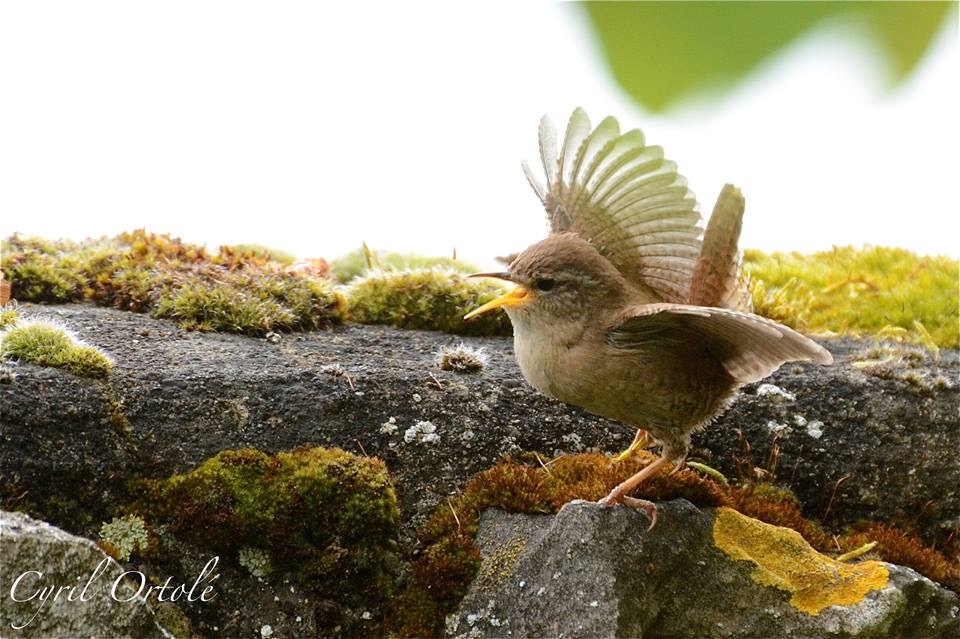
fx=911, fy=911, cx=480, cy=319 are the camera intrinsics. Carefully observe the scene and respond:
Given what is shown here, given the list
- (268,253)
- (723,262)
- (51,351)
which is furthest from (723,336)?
(268,253)

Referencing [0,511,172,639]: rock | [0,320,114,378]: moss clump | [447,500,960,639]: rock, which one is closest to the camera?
[0,511,172,639]: rock

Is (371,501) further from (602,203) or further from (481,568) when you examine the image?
(602,203)

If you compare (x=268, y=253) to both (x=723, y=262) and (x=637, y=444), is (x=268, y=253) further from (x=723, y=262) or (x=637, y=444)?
(x=723, y=262)

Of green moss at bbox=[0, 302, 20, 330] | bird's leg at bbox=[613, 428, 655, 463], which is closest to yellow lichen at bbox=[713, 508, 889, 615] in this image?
bird's leg at bbox=[613, 428, 655, 463]

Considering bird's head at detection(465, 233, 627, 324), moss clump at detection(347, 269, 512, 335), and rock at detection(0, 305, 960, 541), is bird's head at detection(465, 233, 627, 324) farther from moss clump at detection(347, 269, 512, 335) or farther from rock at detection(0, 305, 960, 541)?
moss clump at detection(347, 269, 512, 335)

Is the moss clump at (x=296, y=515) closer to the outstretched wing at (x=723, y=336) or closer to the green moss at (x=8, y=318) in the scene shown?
the green moss at (x=8, y=318)

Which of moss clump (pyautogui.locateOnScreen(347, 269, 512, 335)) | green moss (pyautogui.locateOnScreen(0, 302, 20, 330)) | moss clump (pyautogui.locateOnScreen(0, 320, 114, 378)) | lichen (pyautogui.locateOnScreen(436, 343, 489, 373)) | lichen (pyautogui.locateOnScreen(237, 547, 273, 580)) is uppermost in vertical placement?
moss clump (pyautogui.locateOnScreen(347, 269, 512, 335))

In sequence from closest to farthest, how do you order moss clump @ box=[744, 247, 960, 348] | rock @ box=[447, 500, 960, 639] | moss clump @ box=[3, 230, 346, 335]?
rock @ box=[447, 500, 960, 639] < moss clump @ box=[3, 230, 346, 335] < moss clump @ box=[744, 247, 960, 348]
